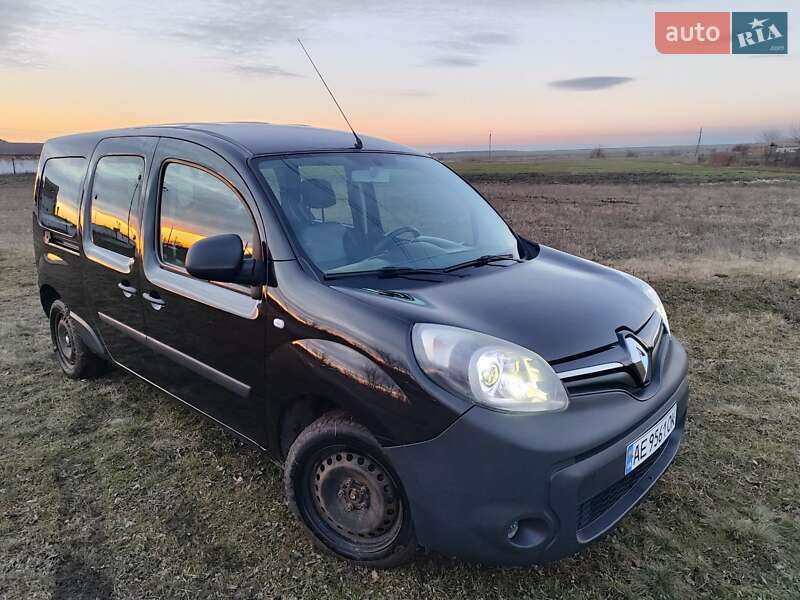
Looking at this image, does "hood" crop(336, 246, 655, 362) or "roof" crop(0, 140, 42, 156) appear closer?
"hood" crop(336, 246, 655, 362)

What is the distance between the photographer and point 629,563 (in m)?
2.34

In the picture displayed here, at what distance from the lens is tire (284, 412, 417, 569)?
212 centimetres

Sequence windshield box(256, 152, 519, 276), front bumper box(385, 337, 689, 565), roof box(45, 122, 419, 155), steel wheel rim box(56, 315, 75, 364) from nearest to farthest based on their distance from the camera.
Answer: front bumper box(385, 337, 689, 565)
windshield box(256, 152, 519, 276)
roof box(45, 122, 419, 155)
steel wheel rim box(56, 315, 75, 364)

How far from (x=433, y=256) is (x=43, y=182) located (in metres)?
3.35

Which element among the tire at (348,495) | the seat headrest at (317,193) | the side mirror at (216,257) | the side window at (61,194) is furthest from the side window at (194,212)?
the side window at (61,194)

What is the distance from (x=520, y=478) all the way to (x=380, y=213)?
1.55 metres

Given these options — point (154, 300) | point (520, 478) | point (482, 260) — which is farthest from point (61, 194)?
point (520, 478)

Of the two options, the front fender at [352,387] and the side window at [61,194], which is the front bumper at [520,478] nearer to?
the front fender at [352,387]

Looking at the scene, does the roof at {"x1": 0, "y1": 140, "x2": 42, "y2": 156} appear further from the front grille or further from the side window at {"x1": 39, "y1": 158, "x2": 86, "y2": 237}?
the front grille

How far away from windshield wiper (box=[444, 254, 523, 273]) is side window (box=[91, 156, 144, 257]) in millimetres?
1821

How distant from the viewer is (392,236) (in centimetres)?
273

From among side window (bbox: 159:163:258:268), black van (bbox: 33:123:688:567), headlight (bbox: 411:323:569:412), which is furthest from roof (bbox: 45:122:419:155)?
headlight (bbox: 411:323:569:412)

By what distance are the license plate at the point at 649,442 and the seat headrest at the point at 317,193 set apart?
1.69m

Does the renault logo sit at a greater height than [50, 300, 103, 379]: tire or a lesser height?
greater
